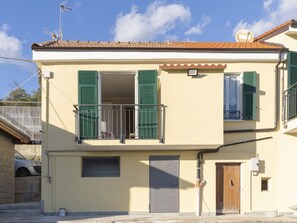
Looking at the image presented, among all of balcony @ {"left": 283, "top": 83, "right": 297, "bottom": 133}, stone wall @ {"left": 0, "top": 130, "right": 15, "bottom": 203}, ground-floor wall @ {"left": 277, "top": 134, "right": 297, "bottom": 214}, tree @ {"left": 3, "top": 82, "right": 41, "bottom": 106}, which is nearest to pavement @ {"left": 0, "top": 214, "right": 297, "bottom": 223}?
ground-floor wall @ {"left": 277, "top": 134, "right": 297, "bottom": 214}

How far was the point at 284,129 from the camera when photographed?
477 inches

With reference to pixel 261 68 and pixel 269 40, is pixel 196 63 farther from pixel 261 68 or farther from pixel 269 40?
pixel 269 40

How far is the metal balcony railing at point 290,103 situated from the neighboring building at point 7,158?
32.7ft

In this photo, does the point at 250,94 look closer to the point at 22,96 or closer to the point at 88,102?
the point at 88,102

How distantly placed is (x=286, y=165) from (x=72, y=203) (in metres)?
7.26

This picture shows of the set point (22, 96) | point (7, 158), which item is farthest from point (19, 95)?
point (7, 158)

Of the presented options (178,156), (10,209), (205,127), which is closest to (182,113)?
(205,127)

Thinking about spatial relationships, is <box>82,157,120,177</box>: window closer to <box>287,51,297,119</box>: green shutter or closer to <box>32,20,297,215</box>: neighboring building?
<box>32,20,297,215</box>: neighboring building

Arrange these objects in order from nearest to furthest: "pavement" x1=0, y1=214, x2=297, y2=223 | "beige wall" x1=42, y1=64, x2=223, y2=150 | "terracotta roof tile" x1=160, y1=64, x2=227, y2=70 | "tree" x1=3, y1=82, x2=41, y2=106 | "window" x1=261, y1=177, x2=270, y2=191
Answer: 1. "pavement" x1=0, y1=214, x2=297, y2=223
2. "terracotta roof tile" x1=160, y1=64, x2=227, y2=70
3. "beige wall" x1=42, y1=64, x2=223, y2=150
4. "window" x1=261, y1=177, x2=270, y2=191
5. "tree" x1=3, y1=82, x2=41, y2=106

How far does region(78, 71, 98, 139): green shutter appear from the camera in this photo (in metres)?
11.6

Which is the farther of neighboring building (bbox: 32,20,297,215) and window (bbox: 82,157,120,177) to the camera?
window (bbox: 82,157,120,177)

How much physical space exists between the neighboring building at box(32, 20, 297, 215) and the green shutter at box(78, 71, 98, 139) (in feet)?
0.11

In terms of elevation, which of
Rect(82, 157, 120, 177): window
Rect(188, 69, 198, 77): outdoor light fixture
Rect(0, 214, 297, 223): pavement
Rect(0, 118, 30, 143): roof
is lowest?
Rect(0, 214, 297, 223): pavement

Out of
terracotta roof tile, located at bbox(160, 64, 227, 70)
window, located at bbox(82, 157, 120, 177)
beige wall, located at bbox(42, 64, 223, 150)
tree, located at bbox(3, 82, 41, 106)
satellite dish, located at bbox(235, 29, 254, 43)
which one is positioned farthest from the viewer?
tree, located at bbox(3, 82, 41, 106)
